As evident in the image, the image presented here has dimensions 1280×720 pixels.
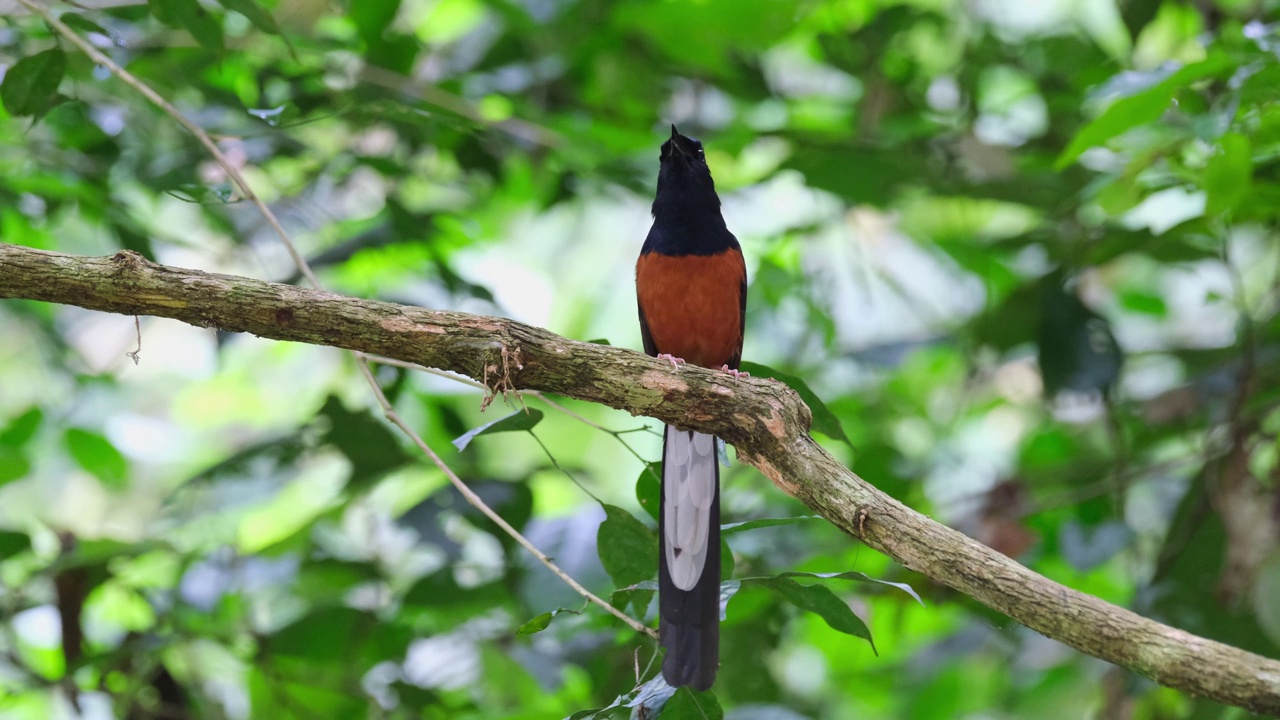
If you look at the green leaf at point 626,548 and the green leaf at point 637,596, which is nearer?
the green leaf at point 637,596

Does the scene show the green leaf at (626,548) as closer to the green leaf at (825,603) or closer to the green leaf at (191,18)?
the green leaf at (825,603)

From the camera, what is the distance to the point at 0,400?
23.9 ft

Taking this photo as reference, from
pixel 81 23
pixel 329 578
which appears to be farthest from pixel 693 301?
pixel 81 23

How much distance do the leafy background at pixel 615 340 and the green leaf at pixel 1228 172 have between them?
0.02 metres

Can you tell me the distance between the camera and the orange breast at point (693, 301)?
4140 millimetres

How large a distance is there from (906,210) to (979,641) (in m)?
2.93

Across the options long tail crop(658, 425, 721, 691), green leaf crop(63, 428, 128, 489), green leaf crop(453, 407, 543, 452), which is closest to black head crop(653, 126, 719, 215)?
long tail crop(658, 425, 721, 691)

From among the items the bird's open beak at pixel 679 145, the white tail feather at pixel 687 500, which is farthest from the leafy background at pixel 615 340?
the bird's open beak at pixel 679 145

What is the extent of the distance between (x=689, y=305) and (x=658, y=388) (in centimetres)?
163

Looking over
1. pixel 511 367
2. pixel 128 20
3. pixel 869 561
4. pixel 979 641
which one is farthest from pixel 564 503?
pixel 511 367

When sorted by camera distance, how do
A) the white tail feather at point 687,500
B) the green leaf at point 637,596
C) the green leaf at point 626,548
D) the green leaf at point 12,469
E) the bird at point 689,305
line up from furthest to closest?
the green leaf at point 12,469 → the bird at point 689,305 → the white tail feather at point 687,500 → the green leaf at point 626,548 → the green leaf at point 637,596

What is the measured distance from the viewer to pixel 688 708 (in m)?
2.37

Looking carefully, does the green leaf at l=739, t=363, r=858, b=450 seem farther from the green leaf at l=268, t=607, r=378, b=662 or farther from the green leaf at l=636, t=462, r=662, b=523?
the green leaf at l=268, t=607, r=378, b=662

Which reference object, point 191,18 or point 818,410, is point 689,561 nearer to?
point 818,410
